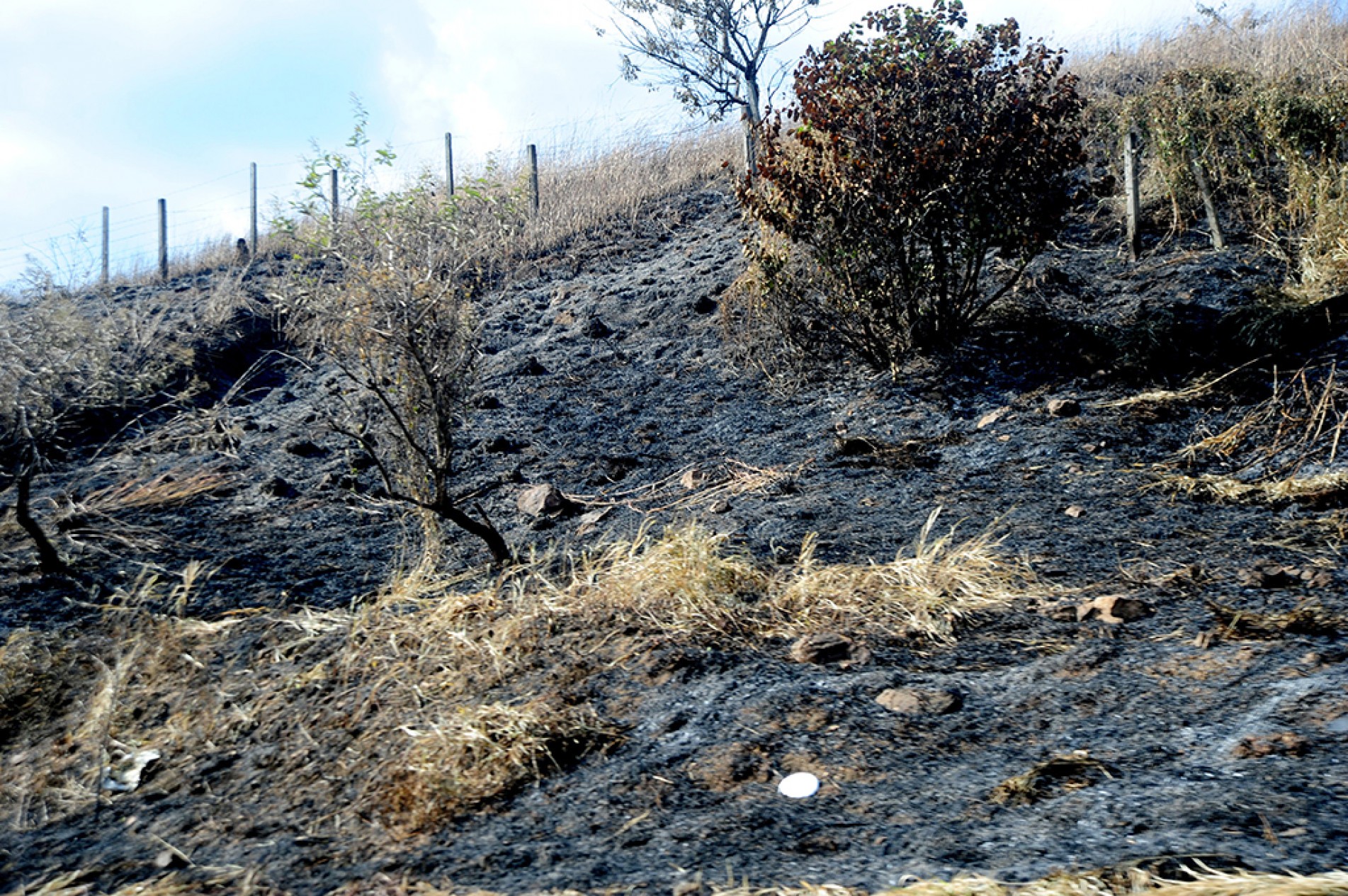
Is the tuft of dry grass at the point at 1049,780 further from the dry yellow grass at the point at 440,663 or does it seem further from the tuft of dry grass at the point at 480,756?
the tuft of dry grass at the point at 480,756

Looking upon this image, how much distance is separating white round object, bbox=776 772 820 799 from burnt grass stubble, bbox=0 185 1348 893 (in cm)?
4

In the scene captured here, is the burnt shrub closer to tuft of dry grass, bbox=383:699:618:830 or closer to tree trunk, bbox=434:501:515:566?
tree trunk, bbox=434:501:515:566

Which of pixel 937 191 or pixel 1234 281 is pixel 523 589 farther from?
pixel 1234 281

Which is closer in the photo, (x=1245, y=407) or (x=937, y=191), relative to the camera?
(x=1245, y=407)

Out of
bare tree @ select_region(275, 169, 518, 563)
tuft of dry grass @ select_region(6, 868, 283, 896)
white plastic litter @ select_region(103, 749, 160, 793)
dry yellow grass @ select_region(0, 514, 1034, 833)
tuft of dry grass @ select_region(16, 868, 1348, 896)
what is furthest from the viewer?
bare tree @ select_region(275, 169, 518, 563)

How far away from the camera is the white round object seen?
2.35 meters

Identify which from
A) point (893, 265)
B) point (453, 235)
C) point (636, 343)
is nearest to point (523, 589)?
point (453, 235)

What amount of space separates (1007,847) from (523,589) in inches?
86.4

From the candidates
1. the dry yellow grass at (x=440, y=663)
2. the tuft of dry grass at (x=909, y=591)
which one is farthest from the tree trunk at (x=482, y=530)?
the tuft of dry grass at (x=909, y=591)

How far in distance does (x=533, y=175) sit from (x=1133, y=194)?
26.0ft

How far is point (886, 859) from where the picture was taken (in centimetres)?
200

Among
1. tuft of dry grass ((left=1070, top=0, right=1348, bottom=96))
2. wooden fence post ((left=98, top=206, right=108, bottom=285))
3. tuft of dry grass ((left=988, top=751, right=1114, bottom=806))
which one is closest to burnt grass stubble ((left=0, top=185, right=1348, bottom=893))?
tuft of dry grass ((left=988, top=751, right=1114, bottom=806))

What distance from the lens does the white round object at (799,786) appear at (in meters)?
2.35

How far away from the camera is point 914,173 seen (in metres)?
5.79
